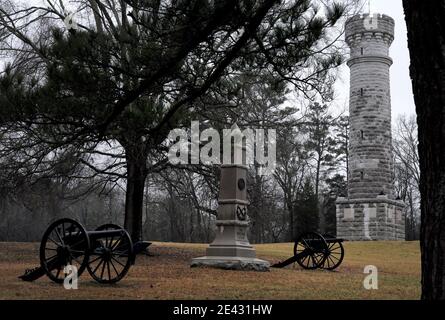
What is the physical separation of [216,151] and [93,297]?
7.24m

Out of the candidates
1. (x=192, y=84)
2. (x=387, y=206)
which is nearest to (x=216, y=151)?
(x=192, y=84)

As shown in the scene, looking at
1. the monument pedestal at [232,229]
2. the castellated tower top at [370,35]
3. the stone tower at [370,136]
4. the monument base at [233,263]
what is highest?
the castellated tower top at [370,35]

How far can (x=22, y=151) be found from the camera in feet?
44.8

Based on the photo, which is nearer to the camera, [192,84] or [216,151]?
[192,84]

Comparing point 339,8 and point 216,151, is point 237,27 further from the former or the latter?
point 216,151

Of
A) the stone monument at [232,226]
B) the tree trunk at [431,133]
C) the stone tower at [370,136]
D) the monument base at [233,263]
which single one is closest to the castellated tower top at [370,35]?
the stone tower at [370,136]

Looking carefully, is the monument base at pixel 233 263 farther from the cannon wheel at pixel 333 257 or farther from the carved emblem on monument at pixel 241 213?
the cannon wheel at pixel 333 257

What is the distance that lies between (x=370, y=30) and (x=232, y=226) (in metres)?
20.5

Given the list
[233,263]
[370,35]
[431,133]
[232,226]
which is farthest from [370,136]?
[431,133]

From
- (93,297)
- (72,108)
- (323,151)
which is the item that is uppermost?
(323,151)

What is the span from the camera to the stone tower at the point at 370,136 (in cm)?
2975

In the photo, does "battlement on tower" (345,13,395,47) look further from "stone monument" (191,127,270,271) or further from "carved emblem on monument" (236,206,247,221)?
"carved emblem on monument" (236,206,247,221)

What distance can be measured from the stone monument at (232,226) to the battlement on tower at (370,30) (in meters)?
19.3

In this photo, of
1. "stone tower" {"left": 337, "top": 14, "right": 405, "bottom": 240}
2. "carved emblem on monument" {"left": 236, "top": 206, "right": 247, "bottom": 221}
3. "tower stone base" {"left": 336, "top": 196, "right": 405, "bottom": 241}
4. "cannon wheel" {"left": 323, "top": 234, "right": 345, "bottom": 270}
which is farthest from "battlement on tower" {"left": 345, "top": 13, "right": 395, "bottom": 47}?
"carved emblem on monument" {"left": 236, "top": 206, "right": 247, "bottom": 221}
